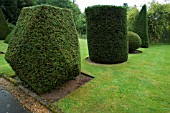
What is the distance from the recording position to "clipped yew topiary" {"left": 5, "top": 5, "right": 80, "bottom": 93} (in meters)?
3.50

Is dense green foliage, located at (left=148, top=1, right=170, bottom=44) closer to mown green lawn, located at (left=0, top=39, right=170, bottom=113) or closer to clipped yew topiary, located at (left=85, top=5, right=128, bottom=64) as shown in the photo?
clipped yew topiary, located at (left=85, top=5, right=128, bottom=64)

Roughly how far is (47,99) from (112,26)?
4.09 m

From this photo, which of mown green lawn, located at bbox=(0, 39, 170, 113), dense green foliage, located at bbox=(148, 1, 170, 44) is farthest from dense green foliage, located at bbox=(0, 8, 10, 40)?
dense green foliage, located at bbox=(148, 1, 170, 44)

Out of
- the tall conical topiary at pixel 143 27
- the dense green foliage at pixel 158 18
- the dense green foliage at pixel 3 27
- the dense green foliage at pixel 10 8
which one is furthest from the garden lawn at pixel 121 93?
the dense green foliage at pixel 10 8

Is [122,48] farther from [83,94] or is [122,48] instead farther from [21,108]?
[21,108]

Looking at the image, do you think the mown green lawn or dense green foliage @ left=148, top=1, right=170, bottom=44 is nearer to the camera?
the mown green lawn

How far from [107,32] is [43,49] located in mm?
3504

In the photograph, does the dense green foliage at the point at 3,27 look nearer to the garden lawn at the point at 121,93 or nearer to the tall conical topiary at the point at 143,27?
the garden lawn at the point at 121,93

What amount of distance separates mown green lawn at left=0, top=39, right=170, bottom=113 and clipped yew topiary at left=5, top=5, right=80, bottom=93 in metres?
0.70

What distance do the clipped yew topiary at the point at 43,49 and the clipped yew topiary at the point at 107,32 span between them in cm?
258

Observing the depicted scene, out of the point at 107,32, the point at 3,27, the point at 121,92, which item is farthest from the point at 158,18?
the point at 3,27

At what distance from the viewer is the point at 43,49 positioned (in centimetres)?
348

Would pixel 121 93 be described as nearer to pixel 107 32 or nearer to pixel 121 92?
pixel 121 92

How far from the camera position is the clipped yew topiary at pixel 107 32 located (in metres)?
6.21
